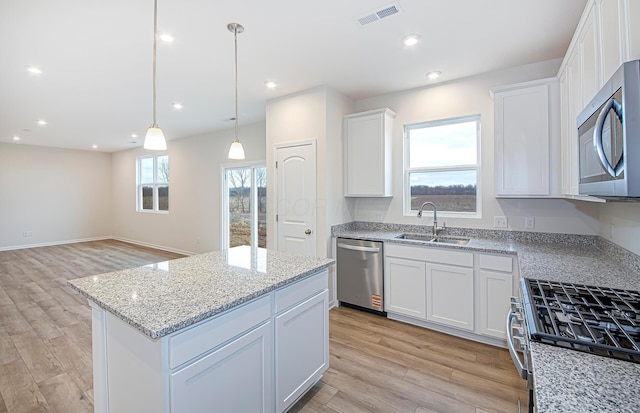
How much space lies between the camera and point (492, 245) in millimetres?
2820

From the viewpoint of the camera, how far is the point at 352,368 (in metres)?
2.39

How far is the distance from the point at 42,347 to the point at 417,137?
4.51m

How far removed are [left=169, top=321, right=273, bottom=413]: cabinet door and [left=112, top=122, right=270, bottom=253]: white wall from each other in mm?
4213

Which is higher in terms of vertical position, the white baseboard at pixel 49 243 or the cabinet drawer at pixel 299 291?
the cabinet drawer at pixel 299 291

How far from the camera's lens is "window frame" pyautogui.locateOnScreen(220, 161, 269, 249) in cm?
553

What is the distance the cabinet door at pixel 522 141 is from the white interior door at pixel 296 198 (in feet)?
6.51

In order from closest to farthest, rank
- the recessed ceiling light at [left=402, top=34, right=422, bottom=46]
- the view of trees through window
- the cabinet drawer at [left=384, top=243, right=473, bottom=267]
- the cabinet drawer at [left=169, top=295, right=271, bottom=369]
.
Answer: the cabinet drawer at [left=169, top=295, right=271, bottom=369] → the recessed ceiling light at [left=402, top=34, right=422, bottom=46] → the cabinet drawer at [left=384, top=243, right=473, bottom=267] → the view of trees through window

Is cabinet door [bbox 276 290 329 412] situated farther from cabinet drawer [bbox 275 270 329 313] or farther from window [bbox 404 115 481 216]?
window [bbox 404 115 481 216]

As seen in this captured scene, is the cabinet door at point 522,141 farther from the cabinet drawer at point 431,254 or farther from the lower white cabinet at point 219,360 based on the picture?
the lower white cabinet at point 219,360

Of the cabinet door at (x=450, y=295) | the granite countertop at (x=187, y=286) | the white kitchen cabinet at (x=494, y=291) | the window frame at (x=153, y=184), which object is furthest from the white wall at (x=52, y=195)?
the white kitchen cabinet at (x=494, y=291)

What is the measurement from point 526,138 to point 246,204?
4.50 metres

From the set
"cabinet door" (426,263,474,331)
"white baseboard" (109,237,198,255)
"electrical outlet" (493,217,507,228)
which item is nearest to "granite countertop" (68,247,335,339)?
"cabinet door" (426,263,474,331)

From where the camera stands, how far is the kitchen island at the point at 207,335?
1.21 meters

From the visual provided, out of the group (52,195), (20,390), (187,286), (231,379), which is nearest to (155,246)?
(52,195)
